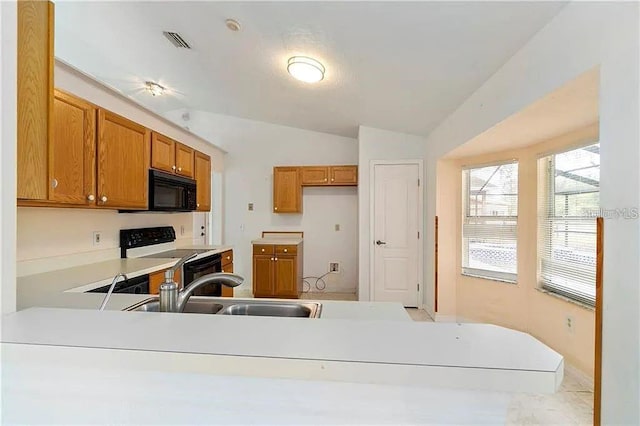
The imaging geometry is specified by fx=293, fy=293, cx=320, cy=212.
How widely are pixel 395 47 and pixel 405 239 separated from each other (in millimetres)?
2528

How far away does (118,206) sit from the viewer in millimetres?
2322

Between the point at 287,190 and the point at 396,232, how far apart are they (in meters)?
1.76

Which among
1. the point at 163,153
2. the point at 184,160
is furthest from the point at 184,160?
the point at 163,153

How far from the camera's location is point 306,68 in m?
2.41

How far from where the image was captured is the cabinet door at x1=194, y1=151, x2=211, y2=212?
3.61 meters

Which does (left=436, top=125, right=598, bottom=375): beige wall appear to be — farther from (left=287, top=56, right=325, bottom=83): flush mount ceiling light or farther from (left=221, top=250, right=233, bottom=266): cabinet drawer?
(left=221, top=250, right=233, bottom=266): cabinet drawer

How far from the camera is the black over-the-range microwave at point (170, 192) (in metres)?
2.71

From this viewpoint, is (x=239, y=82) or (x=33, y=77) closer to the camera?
(x=33, y=77)

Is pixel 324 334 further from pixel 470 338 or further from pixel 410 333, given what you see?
pixel 470 338

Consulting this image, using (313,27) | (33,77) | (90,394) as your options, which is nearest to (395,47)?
(313,27)

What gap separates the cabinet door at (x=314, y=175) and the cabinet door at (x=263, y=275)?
1288 mm

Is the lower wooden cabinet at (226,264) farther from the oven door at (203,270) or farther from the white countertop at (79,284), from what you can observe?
the white countertop at (79,284)

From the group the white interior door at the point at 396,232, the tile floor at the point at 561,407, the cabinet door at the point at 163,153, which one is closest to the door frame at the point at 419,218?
the white interior door at the point at 396,232

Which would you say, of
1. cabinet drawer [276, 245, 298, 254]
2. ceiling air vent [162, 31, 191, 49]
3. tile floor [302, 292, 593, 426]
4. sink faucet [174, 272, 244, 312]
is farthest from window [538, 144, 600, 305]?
ceiling air vent [162, 31, 191, 49]
